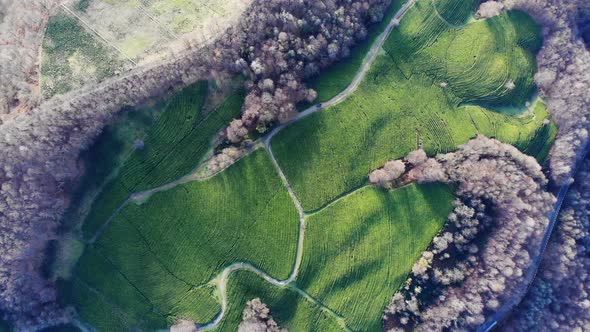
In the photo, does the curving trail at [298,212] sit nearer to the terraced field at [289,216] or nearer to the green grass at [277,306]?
the terraced field at [289,216]

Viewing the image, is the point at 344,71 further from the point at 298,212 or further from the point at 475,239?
the point at 475,239

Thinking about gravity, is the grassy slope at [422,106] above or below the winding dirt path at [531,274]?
above

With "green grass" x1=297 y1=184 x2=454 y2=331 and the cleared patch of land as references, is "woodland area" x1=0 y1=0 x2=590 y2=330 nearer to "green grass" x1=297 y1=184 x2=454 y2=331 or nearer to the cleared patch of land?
the cleared patch of land

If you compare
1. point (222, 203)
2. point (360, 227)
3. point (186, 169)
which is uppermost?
point (186, 169)

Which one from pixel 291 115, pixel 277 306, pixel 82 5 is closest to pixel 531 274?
pixel 277 306

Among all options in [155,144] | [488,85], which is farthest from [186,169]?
[488,85]

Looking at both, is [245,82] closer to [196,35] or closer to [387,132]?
[196,35]

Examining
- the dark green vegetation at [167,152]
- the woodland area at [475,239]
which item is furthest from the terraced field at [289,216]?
the woodland area at [475,239]
